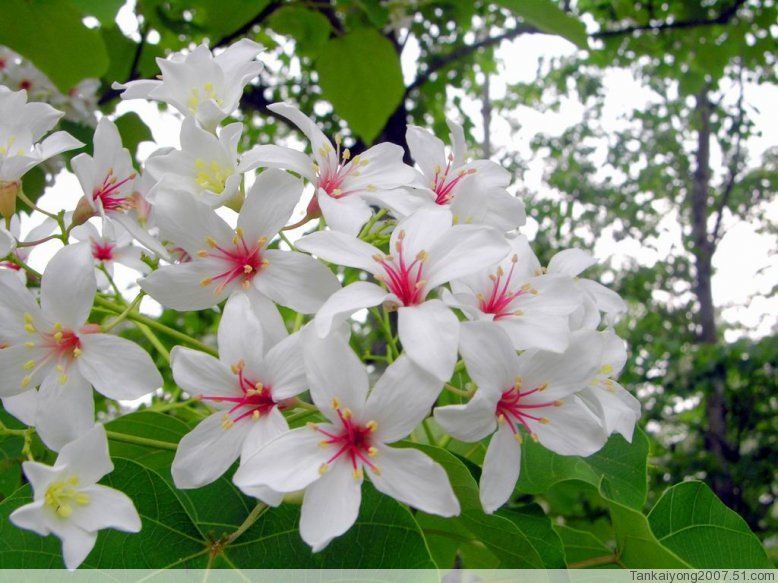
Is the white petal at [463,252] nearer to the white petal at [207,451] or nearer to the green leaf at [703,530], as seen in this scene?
the white petal at [207,451]

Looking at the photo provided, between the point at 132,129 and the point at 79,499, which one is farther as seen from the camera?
the point at 132,129

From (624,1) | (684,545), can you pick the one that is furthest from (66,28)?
(624,1)

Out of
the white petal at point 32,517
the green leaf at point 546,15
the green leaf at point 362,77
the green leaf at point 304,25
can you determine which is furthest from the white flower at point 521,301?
the green leaf at point 304,25

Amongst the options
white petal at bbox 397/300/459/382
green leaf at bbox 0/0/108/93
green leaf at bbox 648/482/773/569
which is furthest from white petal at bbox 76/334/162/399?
green leaf at bbox 0/0/108/93

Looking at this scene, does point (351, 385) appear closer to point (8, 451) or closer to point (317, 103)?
point (8, 451)

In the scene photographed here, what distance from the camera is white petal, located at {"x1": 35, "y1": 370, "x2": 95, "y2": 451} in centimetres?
57

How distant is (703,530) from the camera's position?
2.34 feet

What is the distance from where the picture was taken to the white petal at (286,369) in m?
0.55

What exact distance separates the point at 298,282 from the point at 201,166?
15 cm

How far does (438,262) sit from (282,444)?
0.64 feet

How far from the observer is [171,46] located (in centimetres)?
215

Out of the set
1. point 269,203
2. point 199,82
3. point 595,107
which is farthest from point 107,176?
point 595,107

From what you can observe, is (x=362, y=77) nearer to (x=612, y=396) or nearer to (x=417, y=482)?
(x=612, y=396)

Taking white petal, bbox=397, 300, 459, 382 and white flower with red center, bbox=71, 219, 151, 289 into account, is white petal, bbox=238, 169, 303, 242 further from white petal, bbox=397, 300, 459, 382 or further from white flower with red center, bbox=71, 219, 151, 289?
white flower with red center, bbox=71, 219, 151, 289
